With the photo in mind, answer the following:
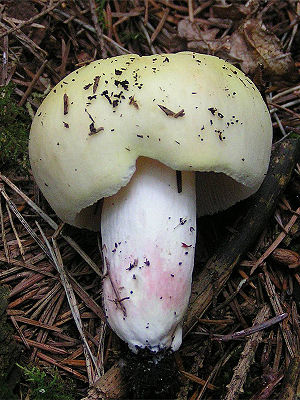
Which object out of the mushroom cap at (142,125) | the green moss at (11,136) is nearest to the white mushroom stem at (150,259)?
the mushroom cap at (142,125)

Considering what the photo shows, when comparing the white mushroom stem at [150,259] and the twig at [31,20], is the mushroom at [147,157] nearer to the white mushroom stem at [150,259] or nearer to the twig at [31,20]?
the white mushroom stem at [150,259]

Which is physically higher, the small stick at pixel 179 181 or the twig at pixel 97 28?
the twig at pixel 97 28

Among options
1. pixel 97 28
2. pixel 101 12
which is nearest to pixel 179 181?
pixel 97 28

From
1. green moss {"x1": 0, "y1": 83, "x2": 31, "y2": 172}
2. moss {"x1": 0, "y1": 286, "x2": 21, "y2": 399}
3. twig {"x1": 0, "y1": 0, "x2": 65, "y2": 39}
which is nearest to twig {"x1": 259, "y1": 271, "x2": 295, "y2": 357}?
moss {"x1": 0, "y1": 286, "x2": 21, "y2": 399}

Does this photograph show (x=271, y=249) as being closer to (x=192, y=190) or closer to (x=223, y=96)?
(x=192, y=190)

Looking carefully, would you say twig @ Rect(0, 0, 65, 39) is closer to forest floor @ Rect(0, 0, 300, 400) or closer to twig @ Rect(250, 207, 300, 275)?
forest floor @ Rect(0, 0, 300, 400)

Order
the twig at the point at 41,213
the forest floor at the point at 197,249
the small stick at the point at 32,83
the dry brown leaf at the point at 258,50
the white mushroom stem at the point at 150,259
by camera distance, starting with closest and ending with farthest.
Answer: the white mushroom stem at the point at 150,259 → the forest floor at the point at 197,249 → the twig at the point at 41,213 → the small stick at the point at 32,83 → the dry brown leaf at the point at 258,50
